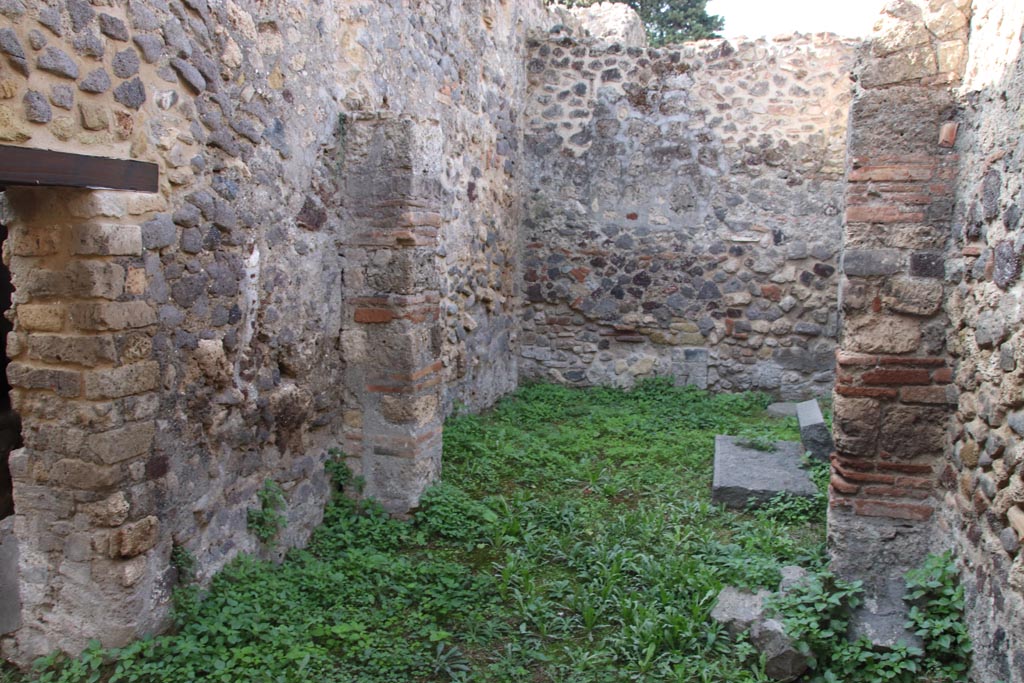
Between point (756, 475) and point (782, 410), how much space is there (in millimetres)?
2538

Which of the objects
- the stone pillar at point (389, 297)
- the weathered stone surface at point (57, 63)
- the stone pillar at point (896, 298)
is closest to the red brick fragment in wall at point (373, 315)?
the stone pillar at point (389, 297)

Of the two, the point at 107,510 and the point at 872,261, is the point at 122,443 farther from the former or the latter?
the point at 872,261

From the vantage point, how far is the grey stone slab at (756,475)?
5.18 meters

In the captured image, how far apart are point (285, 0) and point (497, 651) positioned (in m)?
3.46

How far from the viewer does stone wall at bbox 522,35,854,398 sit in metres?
8.06

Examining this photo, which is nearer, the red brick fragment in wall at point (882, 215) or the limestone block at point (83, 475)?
the limestone block at point (83, 475)

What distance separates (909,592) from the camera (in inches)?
140

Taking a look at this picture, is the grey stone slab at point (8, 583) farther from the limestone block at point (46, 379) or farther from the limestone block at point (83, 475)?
the limestone block at point (46, 379)

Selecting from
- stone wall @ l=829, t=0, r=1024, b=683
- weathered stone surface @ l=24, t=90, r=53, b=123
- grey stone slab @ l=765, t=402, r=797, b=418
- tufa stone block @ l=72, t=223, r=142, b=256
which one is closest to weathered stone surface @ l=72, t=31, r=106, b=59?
weathered stone surface @ l=24, t=90, r=53, b=123

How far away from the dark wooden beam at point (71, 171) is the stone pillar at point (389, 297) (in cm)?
161

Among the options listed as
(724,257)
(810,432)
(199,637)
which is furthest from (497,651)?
(724,257)

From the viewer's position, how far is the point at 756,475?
5449 millimetres

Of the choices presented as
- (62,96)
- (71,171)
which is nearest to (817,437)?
(71,171)

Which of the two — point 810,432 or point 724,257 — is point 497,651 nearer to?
point 810,432
